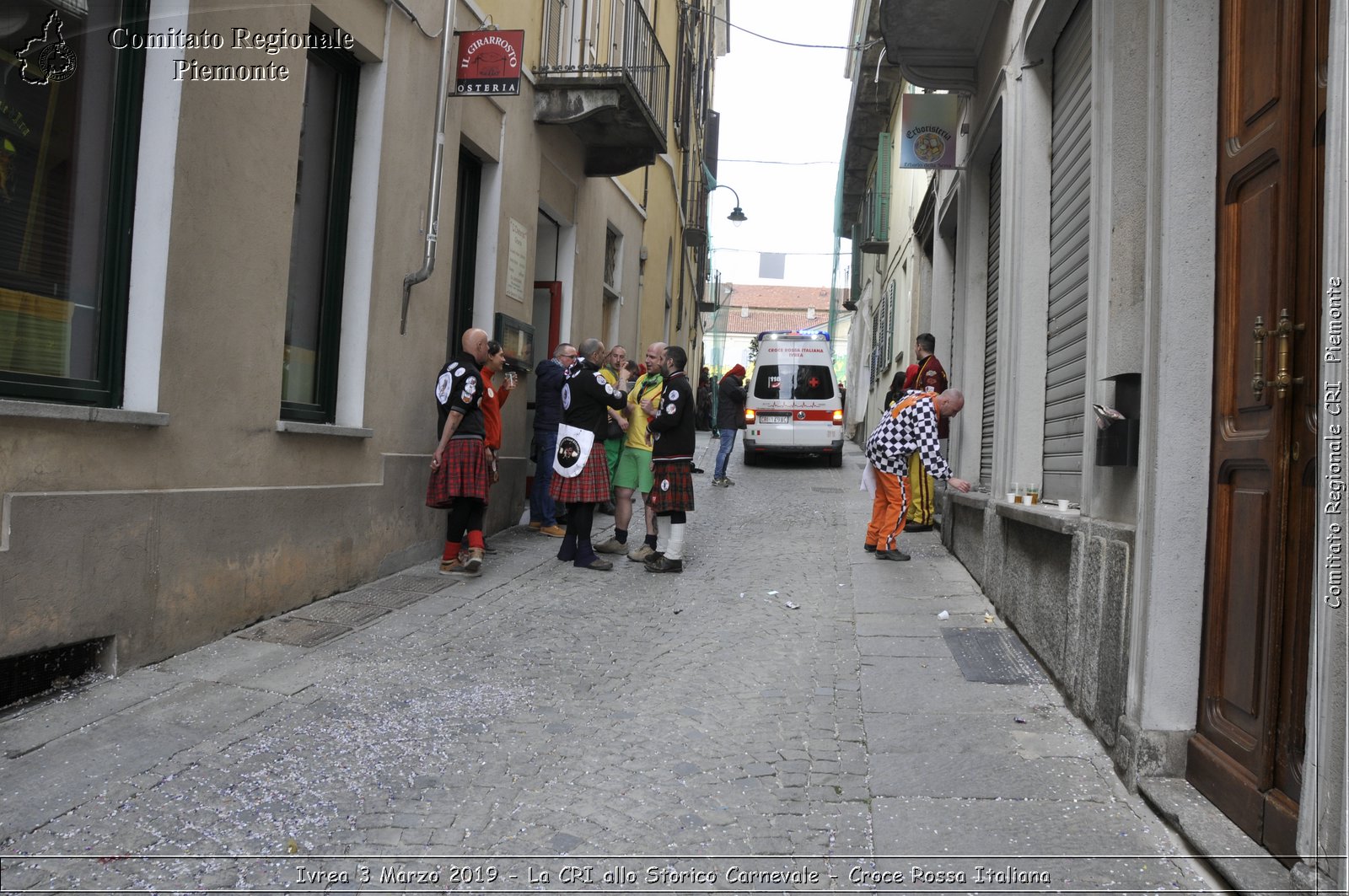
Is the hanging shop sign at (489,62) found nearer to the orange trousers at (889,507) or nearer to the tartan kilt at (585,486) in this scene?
the tartan kilt at (585,486)

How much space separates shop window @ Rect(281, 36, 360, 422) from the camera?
22.5ft

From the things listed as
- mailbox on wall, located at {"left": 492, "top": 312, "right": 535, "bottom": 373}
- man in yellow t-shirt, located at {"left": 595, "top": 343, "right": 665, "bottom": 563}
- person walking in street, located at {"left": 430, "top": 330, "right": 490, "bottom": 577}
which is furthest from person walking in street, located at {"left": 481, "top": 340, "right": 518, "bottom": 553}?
man in yellow t-shirt, located at {"left": 595, "top": 343, "right": 665, "bottom": 563}

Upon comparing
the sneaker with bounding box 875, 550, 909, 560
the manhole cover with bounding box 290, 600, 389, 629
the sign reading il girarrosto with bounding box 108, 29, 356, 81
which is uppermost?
the sign reading il girarrosto with bounding box 108, 29, 356, 81

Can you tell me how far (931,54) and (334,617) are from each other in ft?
21.2

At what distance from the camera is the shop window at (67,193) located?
4.67 metres

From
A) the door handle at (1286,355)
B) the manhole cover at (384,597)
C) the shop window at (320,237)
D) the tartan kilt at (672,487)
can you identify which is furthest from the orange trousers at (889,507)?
the door handle at (1286,355)

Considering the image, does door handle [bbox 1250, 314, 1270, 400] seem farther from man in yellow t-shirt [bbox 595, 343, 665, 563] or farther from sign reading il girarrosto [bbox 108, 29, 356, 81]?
man in yellow t-shirt [bbox 595, 343, 665, 563]

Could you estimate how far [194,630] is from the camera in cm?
546

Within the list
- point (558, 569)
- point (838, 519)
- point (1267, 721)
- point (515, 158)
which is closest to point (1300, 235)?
point (1267, 721)

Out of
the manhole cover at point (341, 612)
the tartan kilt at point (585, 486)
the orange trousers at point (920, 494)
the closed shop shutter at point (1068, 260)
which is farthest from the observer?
the orange trousers at point (920, 494)

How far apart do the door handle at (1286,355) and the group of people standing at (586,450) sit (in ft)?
17.2

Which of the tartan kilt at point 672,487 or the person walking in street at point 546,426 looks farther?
the person walking in street at point 546,426

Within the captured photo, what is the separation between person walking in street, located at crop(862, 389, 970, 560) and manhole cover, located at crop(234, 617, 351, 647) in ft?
14.9

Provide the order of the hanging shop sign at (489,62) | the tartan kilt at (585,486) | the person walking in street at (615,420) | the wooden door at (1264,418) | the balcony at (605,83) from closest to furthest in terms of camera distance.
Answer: the wooden door at (1264,418) → the hanging shop sign at (489,62) → the tartan kilt at (585,486) → the person walking in street at (615,420) → the balcony at (605,83)
